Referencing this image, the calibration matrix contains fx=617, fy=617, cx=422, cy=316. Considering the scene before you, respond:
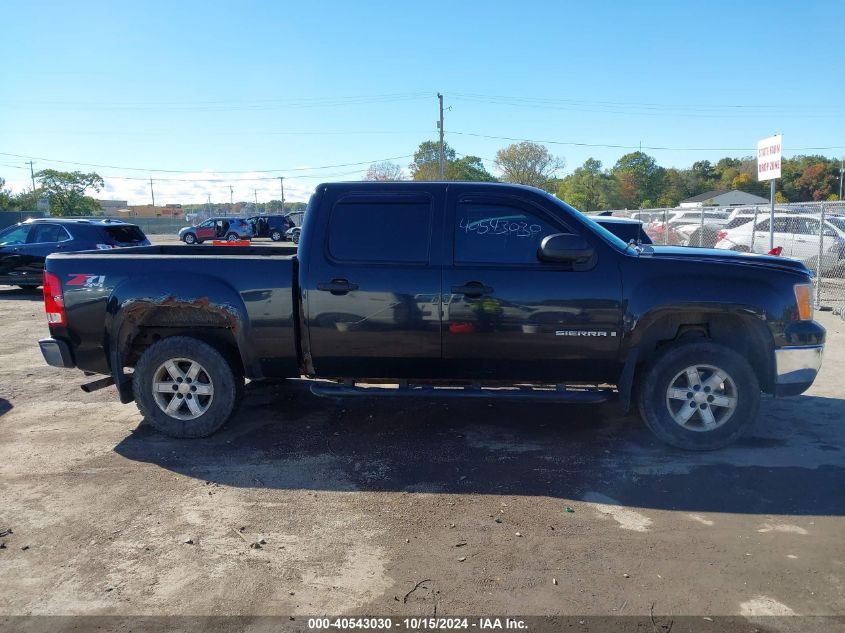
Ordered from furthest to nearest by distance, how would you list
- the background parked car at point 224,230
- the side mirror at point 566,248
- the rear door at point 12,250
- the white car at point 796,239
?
1. the background parked car at point 224,230
2. the white car at point 796,239
3. the rear door at point 12,250
4. the side mirror at point 566,248

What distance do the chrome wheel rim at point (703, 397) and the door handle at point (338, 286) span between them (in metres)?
2.61

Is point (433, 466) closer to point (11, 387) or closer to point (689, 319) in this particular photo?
point (689, 319)

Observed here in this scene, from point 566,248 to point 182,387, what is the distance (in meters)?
3.32

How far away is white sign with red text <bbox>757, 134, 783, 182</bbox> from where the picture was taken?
10.5 meters

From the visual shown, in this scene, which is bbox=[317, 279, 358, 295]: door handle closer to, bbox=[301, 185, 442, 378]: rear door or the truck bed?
bbox=[301, 185, 442, 378]: rear door

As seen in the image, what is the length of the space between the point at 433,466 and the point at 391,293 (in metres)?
1.36

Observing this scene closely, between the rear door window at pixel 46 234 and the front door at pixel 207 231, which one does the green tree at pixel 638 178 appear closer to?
the front door at pixel 207 231

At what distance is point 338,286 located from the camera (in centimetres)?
484

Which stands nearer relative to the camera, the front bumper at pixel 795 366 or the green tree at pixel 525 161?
the front bumper at pixel 795 366

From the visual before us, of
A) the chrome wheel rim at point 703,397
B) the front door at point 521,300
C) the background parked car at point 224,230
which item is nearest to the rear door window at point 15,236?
the front door at point 521,300

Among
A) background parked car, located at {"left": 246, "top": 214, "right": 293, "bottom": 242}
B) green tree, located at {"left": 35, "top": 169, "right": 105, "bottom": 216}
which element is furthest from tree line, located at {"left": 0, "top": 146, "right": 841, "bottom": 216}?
background parked car, located at {"left": 246, "top": 214, "right": 293, "bottom": 242}

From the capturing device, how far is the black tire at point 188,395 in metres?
5.09

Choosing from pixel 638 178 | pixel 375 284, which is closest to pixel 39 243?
pixel 375 284

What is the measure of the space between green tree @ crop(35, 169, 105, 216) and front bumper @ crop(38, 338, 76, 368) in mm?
85852
